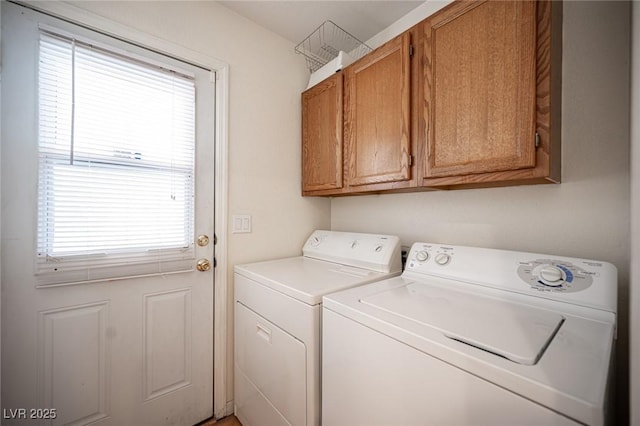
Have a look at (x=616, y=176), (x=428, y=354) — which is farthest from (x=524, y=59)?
(x=428, y=354)

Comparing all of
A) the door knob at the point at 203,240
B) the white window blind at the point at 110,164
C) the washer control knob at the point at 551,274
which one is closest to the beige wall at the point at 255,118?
the door knob at the point at 203,240

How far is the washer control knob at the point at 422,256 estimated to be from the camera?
1.32 metres

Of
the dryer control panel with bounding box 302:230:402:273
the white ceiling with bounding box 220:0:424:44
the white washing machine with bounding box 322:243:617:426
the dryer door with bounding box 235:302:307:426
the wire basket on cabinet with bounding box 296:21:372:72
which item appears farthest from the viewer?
the wire basket on cabinet with bounding box 296:21:372:72

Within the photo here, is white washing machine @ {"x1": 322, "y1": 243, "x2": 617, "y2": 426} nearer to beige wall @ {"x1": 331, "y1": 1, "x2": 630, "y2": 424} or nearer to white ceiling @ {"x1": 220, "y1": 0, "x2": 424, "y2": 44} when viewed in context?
beige wall @ {"x1": 331, "y1": 1, "x2": 630, "y2": 424}

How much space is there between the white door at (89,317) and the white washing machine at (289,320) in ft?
0.93

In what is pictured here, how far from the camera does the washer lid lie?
666 millimetres

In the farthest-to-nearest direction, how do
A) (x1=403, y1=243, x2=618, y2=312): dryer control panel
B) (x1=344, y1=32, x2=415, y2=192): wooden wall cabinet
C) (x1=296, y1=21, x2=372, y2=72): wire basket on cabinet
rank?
1. (x1=296, y1=21, x2=372, y2=72): wire basket on cabinet
2. (x1=344, y1=32, x2=415, y2=192): wooden wall cabinet
3. (x1=403, y1=243, x2=618, y2=312): dryer control panel

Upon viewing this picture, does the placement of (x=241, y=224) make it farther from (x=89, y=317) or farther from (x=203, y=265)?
(x=89, y=317)

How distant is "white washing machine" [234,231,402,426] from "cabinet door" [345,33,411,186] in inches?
16.9

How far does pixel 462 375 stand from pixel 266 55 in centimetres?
208

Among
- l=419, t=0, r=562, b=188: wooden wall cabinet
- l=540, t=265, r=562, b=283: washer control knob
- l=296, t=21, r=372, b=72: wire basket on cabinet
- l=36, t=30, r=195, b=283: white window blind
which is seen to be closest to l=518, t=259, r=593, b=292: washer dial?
l=540, t=265, r=562, b=283: washer control knob

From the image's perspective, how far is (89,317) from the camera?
1.23 m

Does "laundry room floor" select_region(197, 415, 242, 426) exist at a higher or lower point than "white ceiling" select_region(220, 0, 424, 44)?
lower

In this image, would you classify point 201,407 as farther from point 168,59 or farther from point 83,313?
point 168,59
